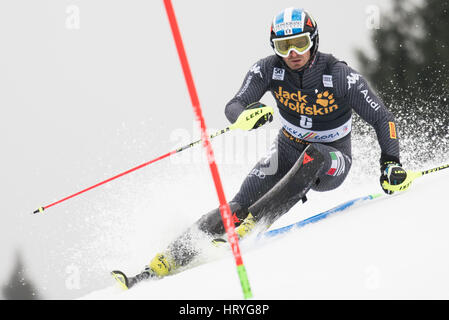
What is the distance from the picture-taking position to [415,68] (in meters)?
14.6

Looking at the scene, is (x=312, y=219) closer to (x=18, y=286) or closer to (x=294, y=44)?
(x=294, y=44)

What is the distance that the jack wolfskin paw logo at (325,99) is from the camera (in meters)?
4.02

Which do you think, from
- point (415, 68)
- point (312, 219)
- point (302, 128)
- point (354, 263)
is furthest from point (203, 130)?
point (415, 68)

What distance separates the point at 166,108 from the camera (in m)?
181

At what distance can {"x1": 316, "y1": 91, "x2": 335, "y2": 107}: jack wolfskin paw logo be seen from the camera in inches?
158

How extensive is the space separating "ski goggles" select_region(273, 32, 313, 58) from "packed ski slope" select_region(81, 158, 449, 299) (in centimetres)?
133

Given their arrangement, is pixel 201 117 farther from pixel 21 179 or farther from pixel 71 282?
pixel 21 179

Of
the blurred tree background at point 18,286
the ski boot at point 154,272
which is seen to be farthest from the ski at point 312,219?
the blurred tree background at point 18,286

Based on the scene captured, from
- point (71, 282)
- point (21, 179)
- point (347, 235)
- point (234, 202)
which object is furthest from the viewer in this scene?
point (21, 179)

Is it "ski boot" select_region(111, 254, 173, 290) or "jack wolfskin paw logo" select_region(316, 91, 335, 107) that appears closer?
"ski boot" select_region(111, 254, 173, 290)

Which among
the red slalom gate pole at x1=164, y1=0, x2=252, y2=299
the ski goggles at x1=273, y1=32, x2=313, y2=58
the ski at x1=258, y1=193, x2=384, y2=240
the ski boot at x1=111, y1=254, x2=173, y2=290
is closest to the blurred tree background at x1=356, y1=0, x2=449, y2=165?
the ski at x1=258, y1=193, x2=384, y2=240

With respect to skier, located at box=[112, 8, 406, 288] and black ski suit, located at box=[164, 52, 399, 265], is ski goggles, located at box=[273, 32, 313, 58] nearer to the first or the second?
skier, located at box=[112, 8, 406, 288]
